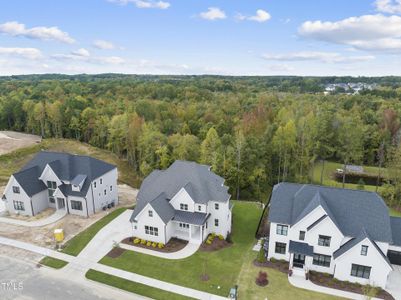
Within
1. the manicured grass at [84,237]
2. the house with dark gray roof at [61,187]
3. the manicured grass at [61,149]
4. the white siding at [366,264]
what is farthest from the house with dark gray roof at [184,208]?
the manicured grass at [61,149]

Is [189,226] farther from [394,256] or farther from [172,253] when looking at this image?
[394,256]

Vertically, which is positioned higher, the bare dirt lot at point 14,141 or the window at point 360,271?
the bare dirt lot at point 14,141

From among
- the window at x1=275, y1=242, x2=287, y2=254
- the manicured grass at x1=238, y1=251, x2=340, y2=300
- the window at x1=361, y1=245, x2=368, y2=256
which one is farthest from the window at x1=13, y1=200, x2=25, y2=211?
the window at x1=361, y1=245, x2=368, y2=256

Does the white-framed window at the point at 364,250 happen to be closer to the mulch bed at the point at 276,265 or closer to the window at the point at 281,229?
the window at the point at 281,229

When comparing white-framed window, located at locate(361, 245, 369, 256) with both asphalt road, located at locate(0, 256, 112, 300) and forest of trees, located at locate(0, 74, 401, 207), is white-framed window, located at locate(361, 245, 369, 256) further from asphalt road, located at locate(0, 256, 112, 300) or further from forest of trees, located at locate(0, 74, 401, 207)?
forest of trees, located at locate(0, 74, 401, 207)

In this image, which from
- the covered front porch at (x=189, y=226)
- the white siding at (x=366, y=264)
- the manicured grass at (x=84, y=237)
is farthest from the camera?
the covered front porch at (x=189, y=226)

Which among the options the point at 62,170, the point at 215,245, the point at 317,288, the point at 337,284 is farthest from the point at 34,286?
the point at 337,284
